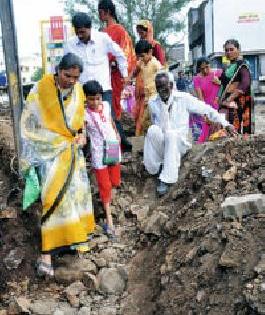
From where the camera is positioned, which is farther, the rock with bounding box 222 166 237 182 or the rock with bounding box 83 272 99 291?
the rock with bounding box 222 166 237 182

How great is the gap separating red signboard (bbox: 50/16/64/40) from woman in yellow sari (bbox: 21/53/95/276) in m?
7.12

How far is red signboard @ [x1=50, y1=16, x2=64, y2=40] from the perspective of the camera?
11180 millimetres

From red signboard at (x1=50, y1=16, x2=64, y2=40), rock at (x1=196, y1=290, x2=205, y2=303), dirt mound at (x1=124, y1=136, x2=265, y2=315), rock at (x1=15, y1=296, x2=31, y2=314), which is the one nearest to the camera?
dirt mound at (x1=124, y1=136, x2=265, y2=315)

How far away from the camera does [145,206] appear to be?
18.1 ft

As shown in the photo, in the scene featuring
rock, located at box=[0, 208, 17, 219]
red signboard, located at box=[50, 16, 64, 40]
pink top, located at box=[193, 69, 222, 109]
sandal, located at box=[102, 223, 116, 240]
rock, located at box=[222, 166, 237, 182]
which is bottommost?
sandal, located at box=[102, 223, 116, 240]

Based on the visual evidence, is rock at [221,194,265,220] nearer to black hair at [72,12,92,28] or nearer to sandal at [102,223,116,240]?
sandal at [102,223,116,240]

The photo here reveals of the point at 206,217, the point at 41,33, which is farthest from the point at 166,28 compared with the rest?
the point at 206,217

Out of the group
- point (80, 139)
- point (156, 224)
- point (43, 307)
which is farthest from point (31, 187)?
point (156, 224)

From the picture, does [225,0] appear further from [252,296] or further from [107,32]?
[252,296]

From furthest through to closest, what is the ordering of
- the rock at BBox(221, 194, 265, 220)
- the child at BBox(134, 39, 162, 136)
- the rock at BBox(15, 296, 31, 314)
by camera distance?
the child at BBox(134, 39, 162, 136) < the rock at BBox(15, 296, 31, 314) < the rock at BBox(221, 194, 265, 220)

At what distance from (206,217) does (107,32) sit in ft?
8.72

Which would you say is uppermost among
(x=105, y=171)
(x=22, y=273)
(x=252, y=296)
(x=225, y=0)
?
(x=225, y=0)

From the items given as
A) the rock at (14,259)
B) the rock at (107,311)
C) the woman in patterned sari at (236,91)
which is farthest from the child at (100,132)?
the woman in patterned sari at (236,91)

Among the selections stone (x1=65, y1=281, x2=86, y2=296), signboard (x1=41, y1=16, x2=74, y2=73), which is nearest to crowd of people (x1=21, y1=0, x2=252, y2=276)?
stone (x1=65, y1=281, x2=86, y2=296)
